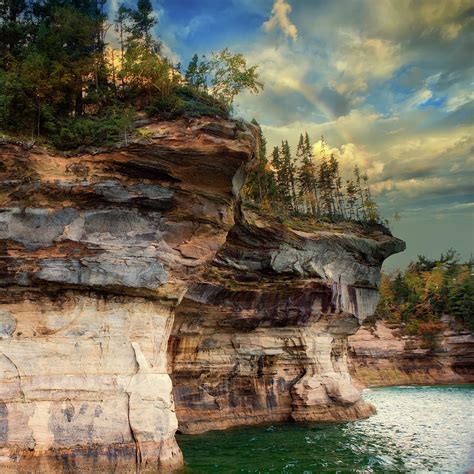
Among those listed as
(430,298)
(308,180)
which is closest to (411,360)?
(430,298)

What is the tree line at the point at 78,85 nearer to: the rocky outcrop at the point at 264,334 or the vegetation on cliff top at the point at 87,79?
the vegetation on cliff top at the point at 87,79

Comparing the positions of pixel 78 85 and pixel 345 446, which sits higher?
pixel 78 85

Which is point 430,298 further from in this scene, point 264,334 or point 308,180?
point 264,334

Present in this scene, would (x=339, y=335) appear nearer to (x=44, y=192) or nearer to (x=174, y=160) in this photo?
(x=174, y=160)

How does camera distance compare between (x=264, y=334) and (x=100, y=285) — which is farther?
(x=264, y=334)

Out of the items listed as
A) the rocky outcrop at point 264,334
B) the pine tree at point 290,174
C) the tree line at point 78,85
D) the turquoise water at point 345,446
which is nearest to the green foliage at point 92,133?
the tree line at point 78,85

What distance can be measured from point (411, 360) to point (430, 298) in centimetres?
962

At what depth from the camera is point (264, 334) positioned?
26.8 metres

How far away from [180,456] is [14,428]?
18.2ft

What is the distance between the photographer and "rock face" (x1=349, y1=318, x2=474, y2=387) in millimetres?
49906

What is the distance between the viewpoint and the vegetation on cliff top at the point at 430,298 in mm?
52344

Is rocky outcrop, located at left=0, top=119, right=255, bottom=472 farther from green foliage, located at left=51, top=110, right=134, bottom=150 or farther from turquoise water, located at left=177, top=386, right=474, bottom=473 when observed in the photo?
turquoise water, located at left=177, top=386, right=474, bottom=473

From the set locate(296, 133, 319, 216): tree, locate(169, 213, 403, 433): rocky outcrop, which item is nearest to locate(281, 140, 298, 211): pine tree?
locate(296, 133, 319, 216): tree

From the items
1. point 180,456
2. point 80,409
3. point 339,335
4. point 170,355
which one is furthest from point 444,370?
point 80,409
